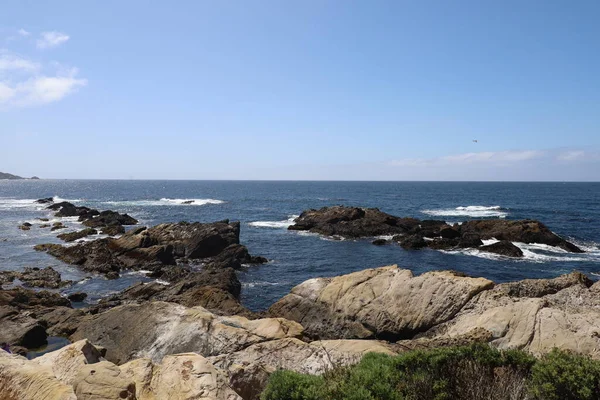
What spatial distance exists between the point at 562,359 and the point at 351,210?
50.8 metres

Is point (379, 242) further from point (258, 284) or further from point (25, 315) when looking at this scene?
point (25, 315)

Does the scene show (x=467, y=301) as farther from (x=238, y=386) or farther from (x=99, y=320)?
(x=99, y=320)

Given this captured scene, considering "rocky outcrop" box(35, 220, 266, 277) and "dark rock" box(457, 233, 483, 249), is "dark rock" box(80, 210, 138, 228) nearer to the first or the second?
"rocky outcrop" box(35, 220, 266, 277)

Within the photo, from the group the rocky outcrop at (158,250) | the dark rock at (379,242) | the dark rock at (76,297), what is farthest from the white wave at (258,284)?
the dark rock at (379,242)

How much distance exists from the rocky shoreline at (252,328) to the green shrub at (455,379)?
155 centimetres

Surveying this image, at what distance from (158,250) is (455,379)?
109ft

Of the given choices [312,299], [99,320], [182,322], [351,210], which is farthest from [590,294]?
[351,210]

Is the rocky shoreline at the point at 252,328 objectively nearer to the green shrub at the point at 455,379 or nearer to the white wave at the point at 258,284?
the green shrub at the point at 455,379

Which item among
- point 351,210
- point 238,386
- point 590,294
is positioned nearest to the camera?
point 238,386

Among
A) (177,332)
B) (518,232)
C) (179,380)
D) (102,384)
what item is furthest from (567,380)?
(518,232)

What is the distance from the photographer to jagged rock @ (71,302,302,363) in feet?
44.8

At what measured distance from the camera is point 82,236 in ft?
157

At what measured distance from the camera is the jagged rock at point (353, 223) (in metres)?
51.5

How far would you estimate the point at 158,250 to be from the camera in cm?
3653
